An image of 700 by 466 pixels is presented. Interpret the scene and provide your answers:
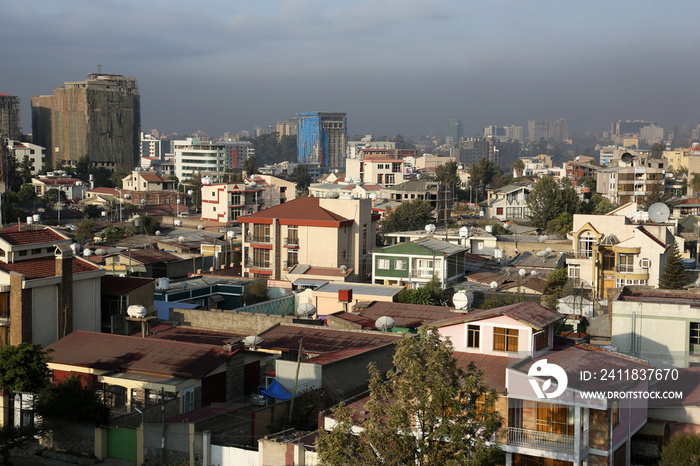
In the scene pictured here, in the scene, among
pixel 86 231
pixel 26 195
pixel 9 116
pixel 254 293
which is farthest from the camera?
pixel 9 116

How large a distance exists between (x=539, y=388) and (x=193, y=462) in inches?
211

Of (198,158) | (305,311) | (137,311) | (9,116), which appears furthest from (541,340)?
(9,116)

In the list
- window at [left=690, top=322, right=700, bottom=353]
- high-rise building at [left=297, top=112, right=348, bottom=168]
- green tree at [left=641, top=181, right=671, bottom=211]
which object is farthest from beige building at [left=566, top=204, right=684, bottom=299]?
high-rise building at [left=297, top=112, right=348, bottom=168]

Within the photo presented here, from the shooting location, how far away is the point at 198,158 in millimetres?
103688

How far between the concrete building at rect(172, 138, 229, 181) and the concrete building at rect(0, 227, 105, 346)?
8427 cm

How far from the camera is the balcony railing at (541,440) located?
37.4ft

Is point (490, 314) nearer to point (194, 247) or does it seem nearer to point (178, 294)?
point (178, 294)

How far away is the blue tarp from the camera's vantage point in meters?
14.9

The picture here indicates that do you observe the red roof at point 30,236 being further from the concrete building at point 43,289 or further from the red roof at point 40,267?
the red roof at point 40,267

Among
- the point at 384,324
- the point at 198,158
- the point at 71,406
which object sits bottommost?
the point at 71,406

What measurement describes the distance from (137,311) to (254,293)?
727cm

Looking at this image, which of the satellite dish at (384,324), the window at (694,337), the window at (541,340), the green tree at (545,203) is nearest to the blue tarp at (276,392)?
the window at (541,340)

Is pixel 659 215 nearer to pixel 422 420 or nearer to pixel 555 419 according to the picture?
pixel 555 419

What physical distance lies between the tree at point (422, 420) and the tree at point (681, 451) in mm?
3452
